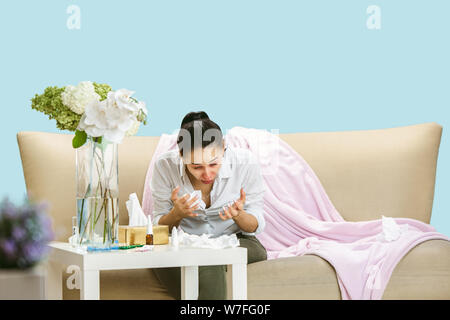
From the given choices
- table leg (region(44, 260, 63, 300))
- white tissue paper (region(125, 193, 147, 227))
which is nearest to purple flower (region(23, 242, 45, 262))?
table leg (region(44, 260, 63, 300))

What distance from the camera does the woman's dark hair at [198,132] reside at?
82.7 inches

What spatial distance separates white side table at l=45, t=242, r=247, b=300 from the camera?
1.56 metres

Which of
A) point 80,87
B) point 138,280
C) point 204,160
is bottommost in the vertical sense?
point 138,280

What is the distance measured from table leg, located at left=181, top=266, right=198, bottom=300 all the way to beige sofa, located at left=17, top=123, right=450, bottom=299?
1.38ft

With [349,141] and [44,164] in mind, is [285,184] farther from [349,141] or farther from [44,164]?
[44,164]

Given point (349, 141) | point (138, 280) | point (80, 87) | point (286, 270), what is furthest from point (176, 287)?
point (349, 141)

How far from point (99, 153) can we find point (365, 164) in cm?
153

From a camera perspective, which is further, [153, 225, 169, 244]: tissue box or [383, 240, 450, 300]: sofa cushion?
[383, 240, 450, 300]: sofa cushion

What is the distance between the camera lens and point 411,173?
286 cm

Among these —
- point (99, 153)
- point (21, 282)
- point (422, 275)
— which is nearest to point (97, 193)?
point (99, 153)

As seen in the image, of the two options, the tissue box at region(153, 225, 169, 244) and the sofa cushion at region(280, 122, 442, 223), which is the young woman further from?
the sofa cushion at region(280, 122, 442, 223)

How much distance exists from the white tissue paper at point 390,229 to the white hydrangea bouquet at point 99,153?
123cm
